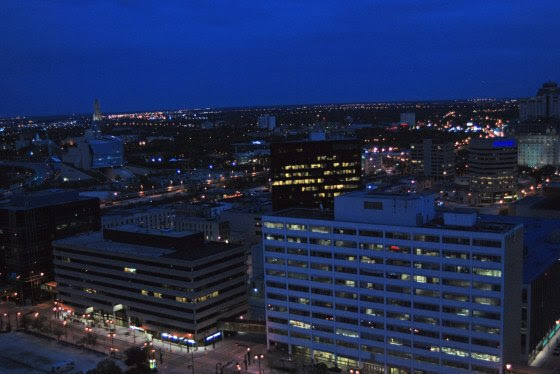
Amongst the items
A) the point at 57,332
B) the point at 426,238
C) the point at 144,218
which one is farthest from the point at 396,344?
the point at 144,218

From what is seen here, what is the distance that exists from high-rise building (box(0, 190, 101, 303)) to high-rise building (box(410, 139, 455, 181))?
109m

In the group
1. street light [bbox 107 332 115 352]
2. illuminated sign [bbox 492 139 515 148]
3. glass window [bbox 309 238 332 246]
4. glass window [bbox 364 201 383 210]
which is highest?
glass window [bbox 364 201 383 210]

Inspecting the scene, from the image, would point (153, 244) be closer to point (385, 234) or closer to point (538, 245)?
point (385, 234)

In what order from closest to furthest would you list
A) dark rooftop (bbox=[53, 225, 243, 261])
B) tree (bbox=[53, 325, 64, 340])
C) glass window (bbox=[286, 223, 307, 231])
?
1. glass window (bbox=[286, 223, 307, 231])
2. dark rooftop (bbox=[53, 225, 243, 261])
3. tree (bbox=[53, 325, 64, 340])

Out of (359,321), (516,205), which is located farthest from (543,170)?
(359,321)

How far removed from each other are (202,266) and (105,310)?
572 inches

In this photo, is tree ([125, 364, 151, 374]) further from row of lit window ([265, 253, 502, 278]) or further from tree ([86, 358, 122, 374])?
row of lit window ([265, 253, 502, 278])

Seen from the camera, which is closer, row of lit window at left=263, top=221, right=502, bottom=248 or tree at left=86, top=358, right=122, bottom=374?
row of lit window at left=263, top=221, right=502, bottom=248

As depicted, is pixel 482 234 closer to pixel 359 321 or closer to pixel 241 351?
pixel 359 321

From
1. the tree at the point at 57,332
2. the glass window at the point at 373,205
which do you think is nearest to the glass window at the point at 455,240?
the glass window at the point at 373,205

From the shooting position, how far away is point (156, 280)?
60406mm

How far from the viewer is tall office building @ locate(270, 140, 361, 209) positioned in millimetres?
101500

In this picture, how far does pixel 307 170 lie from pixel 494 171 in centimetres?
5545

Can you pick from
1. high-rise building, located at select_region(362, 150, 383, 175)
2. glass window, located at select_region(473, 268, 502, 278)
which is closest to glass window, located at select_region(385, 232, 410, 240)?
glass window, located at select_region(473, 268, 502, 278)
